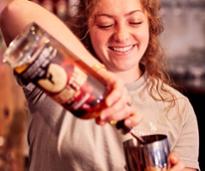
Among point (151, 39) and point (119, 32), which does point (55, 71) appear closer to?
point (119, 32)

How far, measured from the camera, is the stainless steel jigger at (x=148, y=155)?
111cm

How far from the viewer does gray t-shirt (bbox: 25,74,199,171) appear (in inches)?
52.7

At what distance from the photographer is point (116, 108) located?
1061mm

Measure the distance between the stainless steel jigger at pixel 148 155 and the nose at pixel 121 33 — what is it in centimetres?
31

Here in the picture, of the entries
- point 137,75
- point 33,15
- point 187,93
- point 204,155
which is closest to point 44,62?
point 33,15

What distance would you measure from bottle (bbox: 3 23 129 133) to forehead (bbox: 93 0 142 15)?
0.34 metres

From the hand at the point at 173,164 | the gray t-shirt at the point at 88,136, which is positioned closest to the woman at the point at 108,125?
the gray t-shirt at the point at 88,136

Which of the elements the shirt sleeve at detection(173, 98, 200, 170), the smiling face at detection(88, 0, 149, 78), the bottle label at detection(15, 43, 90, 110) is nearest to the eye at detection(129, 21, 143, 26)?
the smiling face at detection(88, 0, 149, 78)

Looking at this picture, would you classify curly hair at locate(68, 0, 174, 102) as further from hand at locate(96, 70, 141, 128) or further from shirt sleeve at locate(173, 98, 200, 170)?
hand at locate(96, 70, 141, 128)

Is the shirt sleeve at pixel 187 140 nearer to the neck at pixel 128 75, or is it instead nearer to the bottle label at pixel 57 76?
the neck at pixel 128 75

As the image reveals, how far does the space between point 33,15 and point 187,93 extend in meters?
2.00

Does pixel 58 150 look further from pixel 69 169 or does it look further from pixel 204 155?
pixel 204 155

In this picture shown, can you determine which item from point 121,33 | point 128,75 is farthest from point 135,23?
point 128,75

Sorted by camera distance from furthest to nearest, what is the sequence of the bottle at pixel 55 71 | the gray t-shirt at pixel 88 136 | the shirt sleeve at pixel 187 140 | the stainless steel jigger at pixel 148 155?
the shirt sleeve at pixel 187 140
the gray t-shirt at pixel 88 136
the stainless steel jigger at pixel 148 155
the bottle at pixel 55 71
